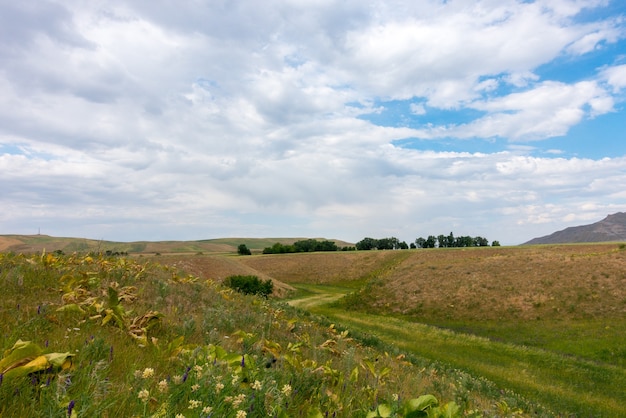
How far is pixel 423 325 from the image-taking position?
101 feet

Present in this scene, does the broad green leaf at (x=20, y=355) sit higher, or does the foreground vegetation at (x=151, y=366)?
the broad green leaf at (x=20, y=355)

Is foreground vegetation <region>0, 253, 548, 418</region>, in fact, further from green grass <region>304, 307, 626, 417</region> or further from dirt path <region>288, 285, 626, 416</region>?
dirt path <region>288, 285, 626, 416</region>

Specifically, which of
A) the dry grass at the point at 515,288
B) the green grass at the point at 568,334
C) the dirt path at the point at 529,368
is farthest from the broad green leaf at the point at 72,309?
the dry grass at the point at 515,288

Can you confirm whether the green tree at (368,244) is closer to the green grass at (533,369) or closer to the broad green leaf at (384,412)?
the green grass at (533,369)

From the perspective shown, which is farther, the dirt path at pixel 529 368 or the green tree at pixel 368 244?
the green tree at pixel 368 244

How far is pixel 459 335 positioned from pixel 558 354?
614 cm

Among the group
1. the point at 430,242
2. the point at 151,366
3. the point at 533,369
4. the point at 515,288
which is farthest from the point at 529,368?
the point at 430,242

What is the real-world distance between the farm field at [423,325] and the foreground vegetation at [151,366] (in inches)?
1.6

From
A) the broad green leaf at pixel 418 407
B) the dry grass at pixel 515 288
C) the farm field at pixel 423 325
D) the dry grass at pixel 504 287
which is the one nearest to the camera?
the broad green leaf at pixel 418 407

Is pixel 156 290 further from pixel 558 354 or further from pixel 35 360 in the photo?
pixel 558 354

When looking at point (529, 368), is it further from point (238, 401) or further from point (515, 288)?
point (238, 401)

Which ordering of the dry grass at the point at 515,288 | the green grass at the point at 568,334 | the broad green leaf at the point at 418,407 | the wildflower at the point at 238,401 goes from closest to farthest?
→ the wildflower at the point at 238,401, the broad green leaf at the point at 418,407, the green grass at the point at 568,334, the dry grass at the point at 515,288

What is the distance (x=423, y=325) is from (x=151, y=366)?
101 feet

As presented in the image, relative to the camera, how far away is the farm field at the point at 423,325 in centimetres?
429
